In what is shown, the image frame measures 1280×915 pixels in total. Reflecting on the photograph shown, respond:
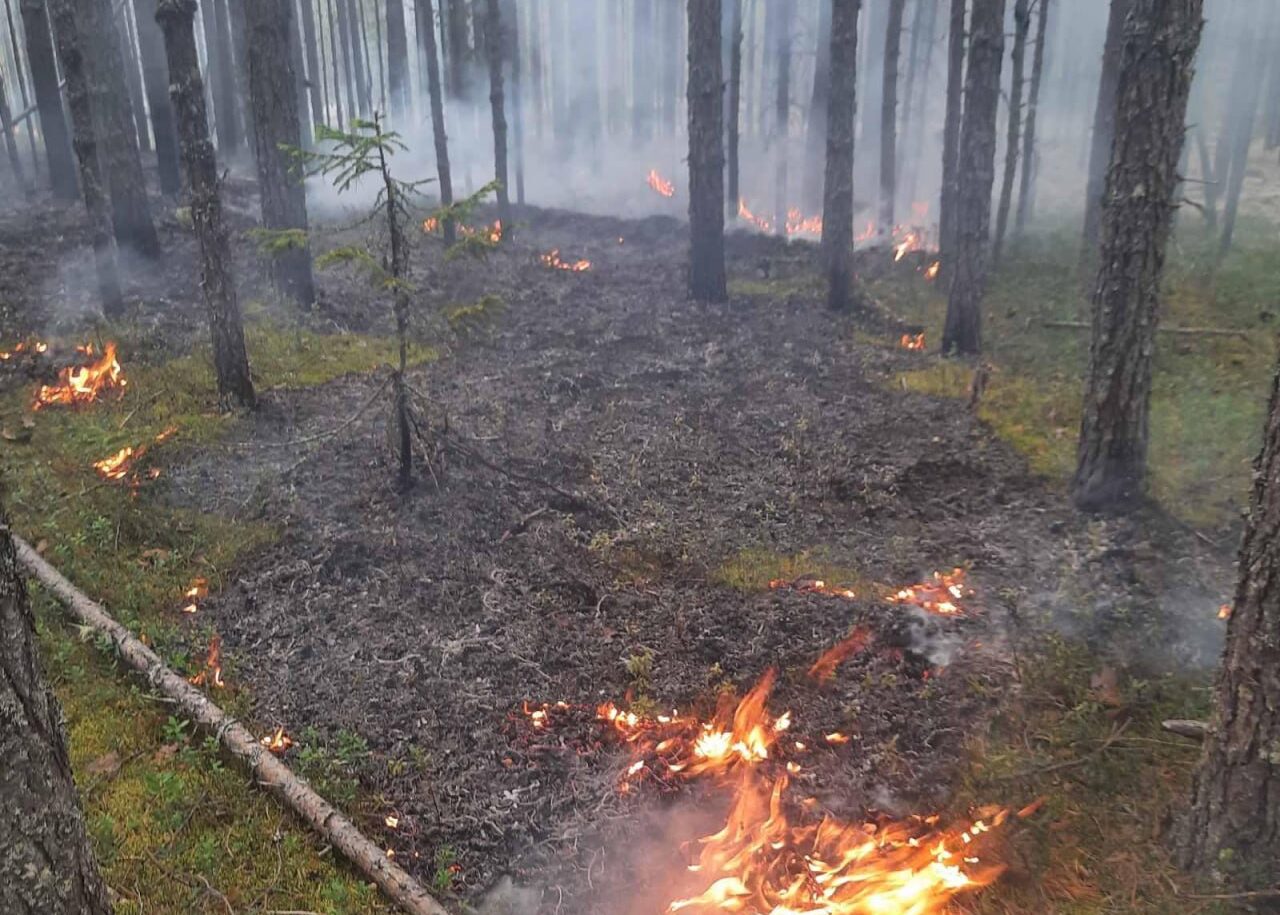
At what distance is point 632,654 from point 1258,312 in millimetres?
12629

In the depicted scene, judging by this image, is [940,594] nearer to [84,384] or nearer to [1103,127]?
[84,384]

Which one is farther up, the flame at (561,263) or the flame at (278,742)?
the flame at (561,263)

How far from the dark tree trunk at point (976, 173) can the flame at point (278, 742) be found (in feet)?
39.3

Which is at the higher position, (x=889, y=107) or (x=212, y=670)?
(x=889, y=107)

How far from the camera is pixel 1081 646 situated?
20.6ft

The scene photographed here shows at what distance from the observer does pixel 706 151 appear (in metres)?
17.3

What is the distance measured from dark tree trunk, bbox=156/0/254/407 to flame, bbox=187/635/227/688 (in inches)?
217

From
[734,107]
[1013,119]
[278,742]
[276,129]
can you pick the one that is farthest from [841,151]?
[278,742]

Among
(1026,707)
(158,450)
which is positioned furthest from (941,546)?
(158,450)

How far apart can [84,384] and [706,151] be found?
1215 cm

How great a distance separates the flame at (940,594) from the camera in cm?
696

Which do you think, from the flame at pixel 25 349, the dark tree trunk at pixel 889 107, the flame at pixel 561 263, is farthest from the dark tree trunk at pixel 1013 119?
the flame at pixel 25 349

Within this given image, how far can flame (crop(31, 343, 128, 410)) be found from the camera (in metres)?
10.8

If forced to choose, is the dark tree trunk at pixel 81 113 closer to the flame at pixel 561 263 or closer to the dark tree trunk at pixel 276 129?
the dark tree trunk at pixel 276 129
